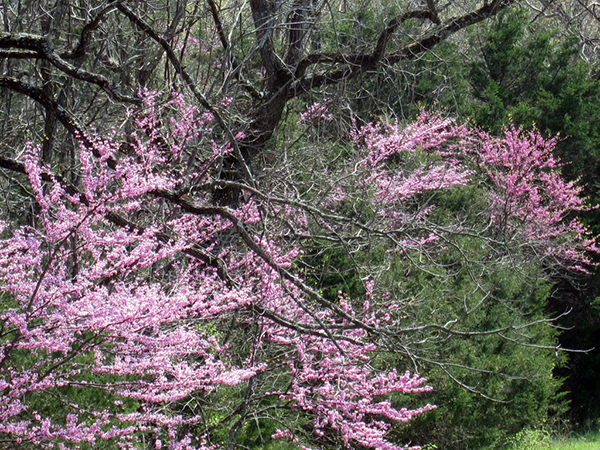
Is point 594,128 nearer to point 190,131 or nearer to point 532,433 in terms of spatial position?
point 532,433

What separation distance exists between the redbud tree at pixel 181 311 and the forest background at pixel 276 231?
0.11 feet

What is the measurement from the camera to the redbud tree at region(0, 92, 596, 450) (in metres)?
2.99

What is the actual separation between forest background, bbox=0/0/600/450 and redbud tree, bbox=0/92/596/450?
33 mm

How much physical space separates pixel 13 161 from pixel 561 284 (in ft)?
40.2

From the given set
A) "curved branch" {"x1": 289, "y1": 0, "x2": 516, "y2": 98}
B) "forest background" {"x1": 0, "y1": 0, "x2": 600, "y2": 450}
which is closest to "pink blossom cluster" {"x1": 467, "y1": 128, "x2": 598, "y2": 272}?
"forest background" {"x1": 0, "y1": 0, "x2": 600, "y2": 450}

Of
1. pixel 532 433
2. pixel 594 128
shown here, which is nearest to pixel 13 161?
pixel 532 433

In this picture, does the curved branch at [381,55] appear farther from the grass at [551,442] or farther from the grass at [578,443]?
the grass at [578,443]

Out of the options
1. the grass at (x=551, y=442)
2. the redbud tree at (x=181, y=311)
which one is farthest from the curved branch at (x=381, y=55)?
the grass at (x=551, y=442)

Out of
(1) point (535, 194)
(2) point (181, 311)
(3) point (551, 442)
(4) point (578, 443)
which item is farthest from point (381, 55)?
(1) point (535, 194)

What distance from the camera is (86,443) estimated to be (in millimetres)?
3521

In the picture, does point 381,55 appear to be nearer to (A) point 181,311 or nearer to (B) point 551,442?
(A) point 181,311

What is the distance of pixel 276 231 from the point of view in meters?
5.45

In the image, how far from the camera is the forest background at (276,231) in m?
3.32

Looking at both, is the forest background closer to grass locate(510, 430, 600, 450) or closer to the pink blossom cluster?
the pink blossom cluster
